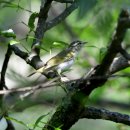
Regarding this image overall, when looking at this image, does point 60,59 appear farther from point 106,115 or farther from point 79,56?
point 79,56

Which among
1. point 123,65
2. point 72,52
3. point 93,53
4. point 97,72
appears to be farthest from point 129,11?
point 93,53

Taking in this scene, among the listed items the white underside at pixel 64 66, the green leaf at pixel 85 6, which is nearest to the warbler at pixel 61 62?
the white underside at pixel 64 66

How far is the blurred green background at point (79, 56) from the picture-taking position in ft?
3.37

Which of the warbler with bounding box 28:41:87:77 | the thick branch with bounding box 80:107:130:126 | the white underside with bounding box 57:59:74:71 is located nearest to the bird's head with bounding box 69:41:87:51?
the warbler with bounding box 28:41:87:77

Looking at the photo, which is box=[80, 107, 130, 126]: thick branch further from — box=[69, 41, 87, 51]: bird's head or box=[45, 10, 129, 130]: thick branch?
box=[69, 41, 87, 51]: bird's head

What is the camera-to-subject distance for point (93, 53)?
3.73m

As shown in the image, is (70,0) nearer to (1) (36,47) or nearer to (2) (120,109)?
(1) (36,47)

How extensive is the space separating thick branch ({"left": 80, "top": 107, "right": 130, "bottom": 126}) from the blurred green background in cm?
10

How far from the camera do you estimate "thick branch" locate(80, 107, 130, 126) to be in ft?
4.72

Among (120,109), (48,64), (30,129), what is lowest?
(120,109)

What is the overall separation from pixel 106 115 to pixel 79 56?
1340 mm

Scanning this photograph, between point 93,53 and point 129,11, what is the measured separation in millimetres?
2808

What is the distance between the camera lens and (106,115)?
4.77 feet

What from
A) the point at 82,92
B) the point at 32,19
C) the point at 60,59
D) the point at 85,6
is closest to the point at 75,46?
the point at 60,59
